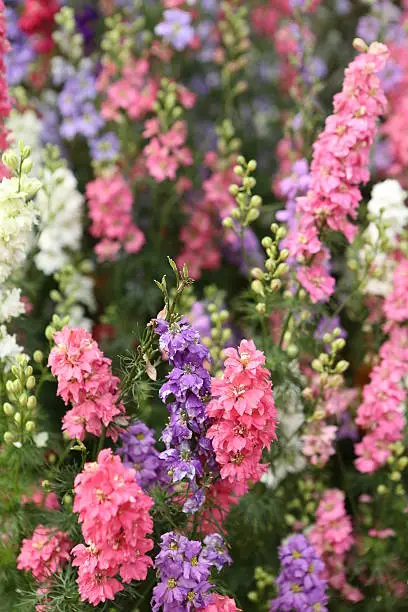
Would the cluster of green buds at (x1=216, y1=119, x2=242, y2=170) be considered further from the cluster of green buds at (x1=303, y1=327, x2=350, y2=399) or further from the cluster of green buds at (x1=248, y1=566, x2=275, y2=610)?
the cluster of green buds at (x1=248, y1=566, x2=275, y2=610)

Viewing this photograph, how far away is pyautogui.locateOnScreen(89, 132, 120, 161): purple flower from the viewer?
3.03 meters

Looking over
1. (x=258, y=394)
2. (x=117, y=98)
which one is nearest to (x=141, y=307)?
(x=117, y=98)

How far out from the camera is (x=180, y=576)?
1752 mm

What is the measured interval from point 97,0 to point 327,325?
1.97 meters

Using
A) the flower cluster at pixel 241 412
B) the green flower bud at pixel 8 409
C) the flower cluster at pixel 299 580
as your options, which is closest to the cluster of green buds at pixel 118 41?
the green flower bud at pixel 8 409

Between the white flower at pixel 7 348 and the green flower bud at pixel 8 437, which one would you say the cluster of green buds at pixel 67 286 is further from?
the green flower bud at pixel 8 437

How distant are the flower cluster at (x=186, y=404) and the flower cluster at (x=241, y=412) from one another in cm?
3

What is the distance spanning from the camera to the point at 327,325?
2.55m

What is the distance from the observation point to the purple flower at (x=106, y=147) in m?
3.03

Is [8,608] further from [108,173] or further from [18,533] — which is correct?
[108,173]

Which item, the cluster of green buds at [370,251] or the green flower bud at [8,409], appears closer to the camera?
the green flower bud at [8,409]

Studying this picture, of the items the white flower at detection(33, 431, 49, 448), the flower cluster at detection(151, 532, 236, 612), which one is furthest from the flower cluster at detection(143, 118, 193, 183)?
the flower cluster at detection(151, 532, 236, 612)

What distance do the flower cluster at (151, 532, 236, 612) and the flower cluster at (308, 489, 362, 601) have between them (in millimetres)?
678

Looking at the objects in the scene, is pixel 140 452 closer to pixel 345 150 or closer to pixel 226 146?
pixel 345 150
